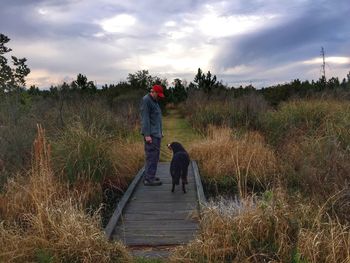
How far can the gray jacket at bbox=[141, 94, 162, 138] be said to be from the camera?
25.1 feet

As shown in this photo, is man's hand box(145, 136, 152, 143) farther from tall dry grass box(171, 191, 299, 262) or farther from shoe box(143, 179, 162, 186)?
A: tall dry grass box(171, 191, 299, 262)

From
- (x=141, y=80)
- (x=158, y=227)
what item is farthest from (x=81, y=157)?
(x=141, y=80)

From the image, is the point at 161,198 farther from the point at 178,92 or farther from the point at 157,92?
the point at 178,92

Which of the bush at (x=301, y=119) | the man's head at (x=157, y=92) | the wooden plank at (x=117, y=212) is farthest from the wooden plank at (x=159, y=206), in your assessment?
the bush at (x=301, y=119)

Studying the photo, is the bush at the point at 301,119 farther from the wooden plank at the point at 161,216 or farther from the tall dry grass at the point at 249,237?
the tall dry grass at the point at 249,237

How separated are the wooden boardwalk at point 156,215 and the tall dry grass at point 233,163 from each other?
2.32 feet

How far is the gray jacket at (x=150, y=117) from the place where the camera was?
302 inches

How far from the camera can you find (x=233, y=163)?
9.43m

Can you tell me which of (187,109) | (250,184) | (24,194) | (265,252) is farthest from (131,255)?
(187,109)

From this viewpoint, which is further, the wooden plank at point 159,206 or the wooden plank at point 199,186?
the wooden plank at point 159,206

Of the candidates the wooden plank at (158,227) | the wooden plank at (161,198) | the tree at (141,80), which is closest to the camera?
Result: the wooden plank at (158,227)

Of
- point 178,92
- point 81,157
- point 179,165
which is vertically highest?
point 178,92

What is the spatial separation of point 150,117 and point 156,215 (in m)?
1.93

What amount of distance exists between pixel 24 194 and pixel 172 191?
2694mm
